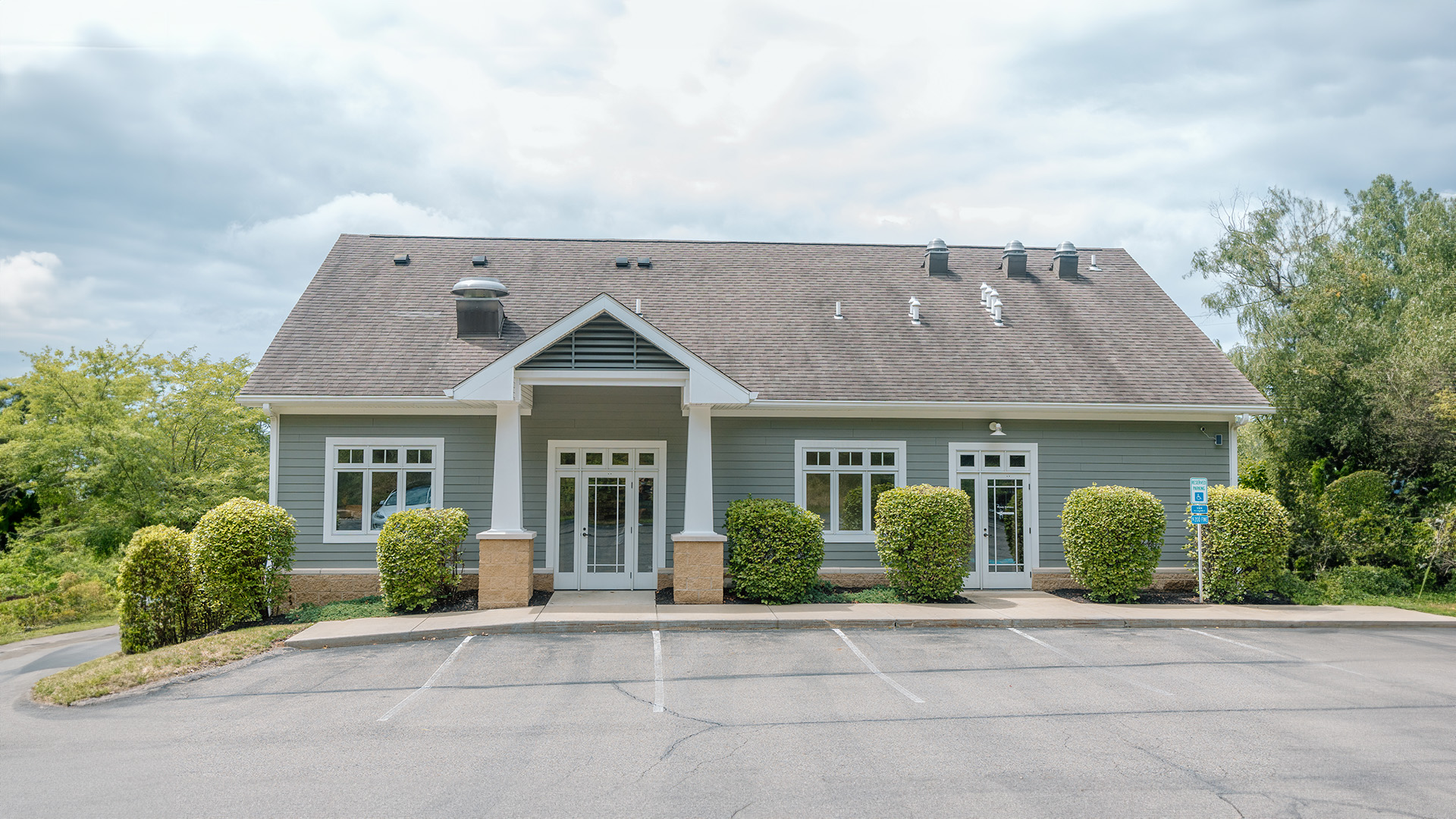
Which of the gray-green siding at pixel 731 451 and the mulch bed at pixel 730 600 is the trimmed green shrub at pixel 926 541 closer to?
the mulch bed at pixel 730 600

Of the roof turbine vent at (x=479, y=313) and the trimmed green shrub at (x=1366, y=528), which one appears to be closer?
the roof turbine vent at (x=479, y=313)

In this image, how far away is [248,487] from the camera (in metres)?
24.2

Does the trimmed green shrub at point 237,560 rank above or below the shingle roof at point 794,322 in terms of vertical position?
below

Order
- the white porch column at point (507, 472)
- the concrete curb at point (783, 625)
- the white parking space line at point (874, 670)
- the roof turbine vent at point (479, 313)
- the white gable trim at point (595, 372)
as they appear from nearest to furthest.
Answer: the white parking space line at point (874, 670)
the concrete curb at point (783, 625)
the white gable trim at point (595, 372)
the white porch column at point (507, 472)
the roof turbine vent at point (479, 313)

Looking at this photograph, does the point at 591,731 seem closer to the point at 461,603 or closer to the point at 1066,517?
the point at 461,603

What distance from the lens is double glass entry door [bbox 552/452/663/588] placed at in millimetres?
13781

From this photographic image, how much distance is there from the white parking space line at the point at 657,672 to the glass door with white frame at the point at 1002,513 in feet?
20.6

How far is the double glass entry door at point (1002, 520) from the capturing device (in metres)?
14.3

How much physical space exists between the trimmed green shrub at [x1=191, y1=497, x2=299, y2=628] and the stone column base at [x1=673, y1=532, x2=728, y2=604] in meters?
5.59

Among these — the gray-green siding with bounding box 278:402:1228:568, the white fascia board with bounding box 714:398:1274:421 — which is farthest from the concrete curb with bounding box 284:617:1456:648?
the white fascia board with bounding box 714:398:1274:421

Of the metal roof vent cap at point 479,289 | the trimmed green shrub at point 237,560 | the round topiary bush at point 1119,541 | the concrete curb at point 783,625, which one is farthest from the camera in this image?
the metal roof vent cap at point 479,289

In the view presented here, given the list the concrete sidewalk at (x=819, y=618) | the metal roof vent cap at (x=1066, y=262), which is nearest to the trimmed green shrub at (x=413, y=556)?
the concrete sidewalk at (x=819, y=618)

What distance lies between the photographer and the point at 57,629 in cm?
1706

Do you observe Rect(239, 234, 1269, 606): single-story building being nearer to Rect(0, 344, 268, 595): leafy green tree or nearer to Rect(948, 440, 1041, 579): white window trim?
Rect(948, 440, 1041, 579): white window trim
